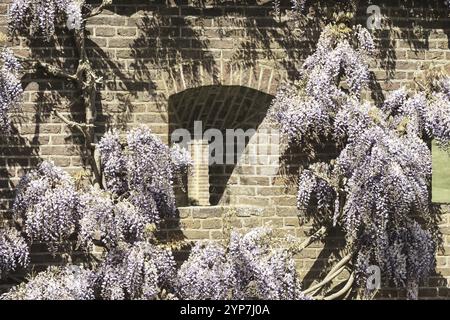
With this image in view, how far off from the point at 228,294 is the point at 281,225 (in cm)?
96

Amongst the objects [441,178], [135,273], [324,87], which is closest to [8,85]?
[135,273]

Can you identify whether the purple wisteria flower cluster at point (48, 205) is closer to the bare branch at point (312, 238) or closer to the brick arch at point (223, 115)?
the brick arch at point (223, 115)

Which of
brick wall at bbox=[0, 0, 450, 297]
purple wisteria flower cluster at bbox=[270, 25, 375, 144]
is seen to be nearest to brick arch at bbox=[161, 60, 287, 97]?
brick wall at bbox=[0, 0, 450, 297]

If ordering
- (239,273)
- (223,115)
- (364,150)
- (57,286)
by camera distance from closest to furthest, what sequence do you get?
1. (57,286)
2. (239,273)
3. (364,150)
4. (223,115)

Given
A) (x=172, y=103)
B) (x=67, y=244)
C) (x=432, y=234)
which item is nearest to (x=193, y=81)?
(x=172, y=103)

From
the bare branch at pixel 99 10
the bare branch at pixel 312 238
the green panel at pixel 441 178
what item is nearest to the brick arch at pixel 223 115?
the bare branch at pixel 312 238

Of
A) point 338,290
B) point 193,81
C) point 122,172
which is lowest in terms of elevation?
point 338,290

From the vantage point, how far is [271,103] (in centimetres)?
788

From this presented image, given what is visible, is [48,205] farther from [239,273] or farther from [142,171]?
[239,273]

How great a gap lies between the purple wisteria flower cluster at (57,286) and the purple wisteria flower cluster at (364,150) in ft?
5.50

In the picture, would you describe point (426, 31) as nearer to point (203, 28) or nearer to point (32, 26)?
point (203, 28)

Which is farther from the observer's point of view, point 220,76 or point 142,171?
point 220,76

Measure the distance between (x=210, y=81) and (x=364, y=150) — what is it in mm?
1200

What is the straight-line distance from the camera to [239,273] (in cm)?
721
